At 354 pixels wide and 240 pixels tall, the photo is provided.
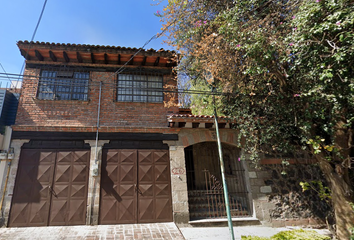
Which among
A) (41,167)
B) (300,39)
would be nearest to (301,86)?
(300,39)

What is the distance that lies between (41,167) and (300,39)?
8.00m

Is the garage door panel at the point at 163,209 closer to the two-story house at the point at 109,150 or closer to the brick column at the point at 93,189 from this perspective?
the two-story house at the point at 109,150

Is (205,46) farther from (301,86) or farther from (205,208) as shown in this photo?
(205,208)

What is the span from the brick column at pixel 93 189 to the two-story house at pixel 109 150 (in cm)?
3

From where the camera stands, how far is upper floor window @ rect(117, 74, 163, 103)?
7211 millimetres

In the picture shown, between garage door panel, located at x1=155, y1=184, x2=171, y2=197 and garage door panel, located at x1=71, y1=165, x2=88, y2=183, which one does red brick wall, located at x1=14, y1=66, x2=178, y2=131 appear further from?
garage door panel, located at x1=155, y1=184, x2=171, y2=197

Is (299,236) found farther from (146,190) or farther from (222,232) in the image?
(146,190)

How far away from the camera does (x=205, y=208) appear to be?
6641 millimetres

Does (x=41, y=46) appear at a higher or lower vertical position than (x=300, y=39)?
higher

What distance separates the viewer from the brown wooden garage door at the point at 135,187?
590cm

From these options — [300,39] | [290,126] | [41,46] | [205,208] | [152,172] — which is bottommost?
[205,208]

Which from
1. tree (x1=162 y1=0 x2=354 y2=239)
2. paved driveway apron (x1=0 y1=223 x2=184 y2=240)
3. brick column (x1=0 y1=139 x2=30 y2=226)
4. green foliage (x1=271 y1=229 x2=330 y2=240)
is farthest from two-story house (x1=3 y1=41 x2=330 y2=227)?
green foliage (x1=271 y1=229 x2=330 y2=240)

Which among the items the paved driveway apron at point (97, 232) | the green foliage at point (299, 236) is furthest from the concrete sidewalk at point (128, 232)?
the green foliage at point (299, 236)

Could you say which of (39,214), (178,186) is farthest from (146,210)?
(39,214)
